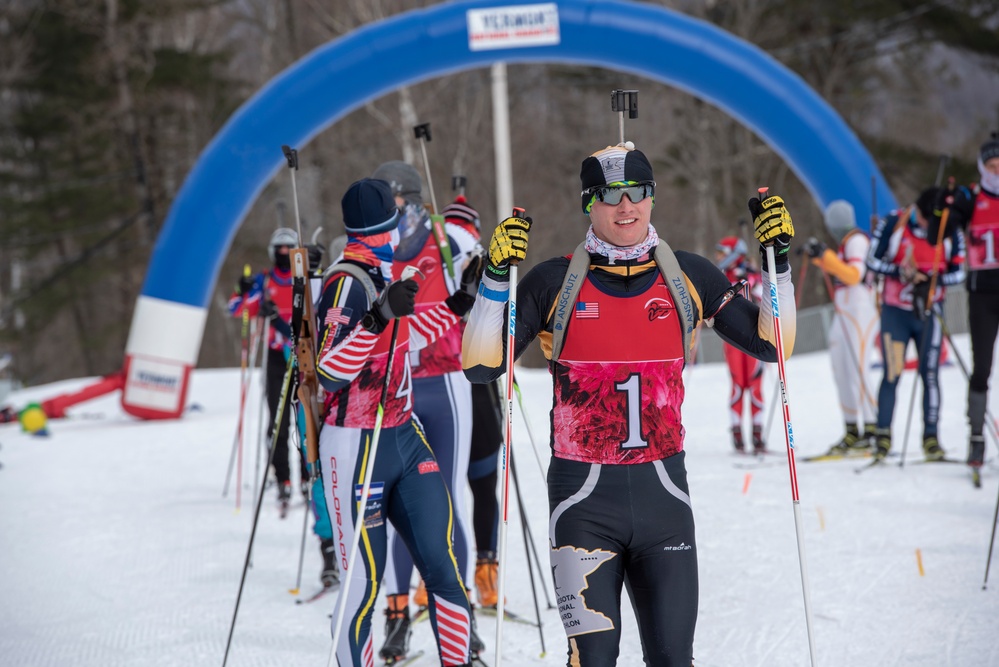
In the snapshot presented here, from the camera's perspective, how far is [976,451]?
22.4 ft

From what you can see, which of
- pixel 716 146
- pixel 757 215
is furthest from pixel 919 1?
pixel 757 215

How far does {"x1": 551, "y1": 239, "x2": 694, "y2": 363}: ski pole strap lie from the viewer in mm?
2818

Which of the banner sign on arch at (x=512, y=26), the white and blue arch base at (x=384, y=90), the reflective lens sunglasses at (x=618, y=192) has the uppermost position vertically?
the banner sign on arch at (x=512, y=26)

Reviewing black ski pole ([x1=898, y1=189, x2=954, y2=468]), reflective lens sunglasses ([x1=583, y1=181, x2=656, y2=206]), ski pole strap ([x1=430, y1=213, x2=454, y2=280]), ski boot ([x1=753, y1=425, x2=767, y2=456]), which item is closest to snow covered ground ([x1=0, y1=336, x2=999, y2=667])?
ski boot ([x1=753, y1=425, x2=767, y2=456])

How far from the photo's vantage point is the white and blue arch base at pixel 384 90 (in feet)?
41.0

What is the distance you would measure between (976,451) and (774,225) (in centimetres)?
492

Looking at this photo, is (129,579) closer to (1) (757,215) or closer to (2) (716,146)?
(1) (757,215)

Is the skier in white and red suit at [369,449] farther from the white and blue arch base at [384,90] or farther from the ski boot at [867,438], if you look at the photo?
the white and blue arch base at [384,90]

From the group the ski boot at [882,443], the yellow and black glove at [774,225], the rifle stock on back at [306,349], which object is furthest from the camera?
the ski boot at [882,443]

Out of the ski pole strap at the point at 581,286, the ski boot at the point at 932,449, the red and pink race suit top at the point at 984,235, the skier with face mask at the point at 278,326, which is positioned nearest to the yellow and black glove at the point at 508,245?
the ski pole strap at the point at 581,286

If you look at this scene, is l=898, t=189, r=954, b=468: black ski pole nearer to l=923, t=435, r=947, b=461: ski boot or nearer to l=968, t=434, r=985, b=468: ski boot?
l=923, t=435, r=947, b=461: ski boot

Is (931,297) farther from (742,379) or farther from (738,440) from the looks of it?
(738,440)

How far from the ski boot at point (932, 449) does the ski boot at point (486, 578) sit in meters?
4.27

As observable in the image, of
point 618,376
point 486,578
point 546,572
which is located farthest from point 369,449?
point 546,572
